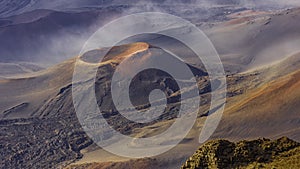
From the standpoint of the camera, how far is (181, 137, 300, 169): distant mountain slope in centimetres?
885

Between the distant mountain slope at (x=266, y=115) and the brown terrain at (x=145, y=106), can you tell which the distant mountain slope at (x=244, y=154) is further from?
the distant mountain slope at (x=266, y=115)

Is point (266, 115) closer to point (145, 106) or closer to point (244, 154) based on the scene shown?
point (145, 106)

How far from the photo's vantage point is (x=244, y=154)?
29.8 feet

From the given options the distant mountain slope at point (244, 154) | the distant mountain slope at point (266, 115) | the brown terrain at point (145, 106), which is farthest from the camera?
the brown terrain at point (145, 106)

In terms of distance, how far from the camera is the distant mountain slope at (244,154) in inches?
348

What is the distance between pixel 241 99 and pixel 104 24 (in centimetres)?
5285

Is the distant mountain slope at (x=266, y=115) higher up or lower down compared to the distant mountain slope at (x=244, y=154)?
lower down

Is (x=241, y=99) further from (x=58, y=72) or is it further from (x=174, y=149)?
(x=58, y=72)

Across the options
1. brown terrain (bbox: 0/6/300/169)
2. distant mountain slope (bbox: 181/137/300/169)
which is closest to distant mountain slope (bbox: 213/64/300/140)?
brown terrain (bbox: 0/6/300/169)

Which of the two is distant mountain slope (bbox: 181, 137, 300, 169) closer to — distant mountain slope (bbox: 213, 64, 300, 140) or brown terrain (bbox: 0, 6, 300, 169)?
brown terrain (bbox: 0, 6, 300, 169)

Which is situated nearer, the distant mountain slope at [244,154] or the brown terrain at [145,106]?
the distant mountain slope at [244,154]

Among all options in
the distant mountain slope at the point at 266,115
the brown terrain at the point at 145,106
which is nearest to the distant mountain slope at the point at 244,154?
the brown terrain at the point at 145,106

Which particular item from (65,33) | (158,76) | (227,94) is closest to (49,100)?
(158,76)

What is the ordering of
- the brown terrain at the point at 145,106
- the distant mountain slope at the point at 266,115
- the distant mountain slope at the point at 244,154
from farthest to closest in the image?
the brown terrain at the point at 145,106
the distant mountain slope at the point at 266,115
the distant mountain slope at the point at 244,154
